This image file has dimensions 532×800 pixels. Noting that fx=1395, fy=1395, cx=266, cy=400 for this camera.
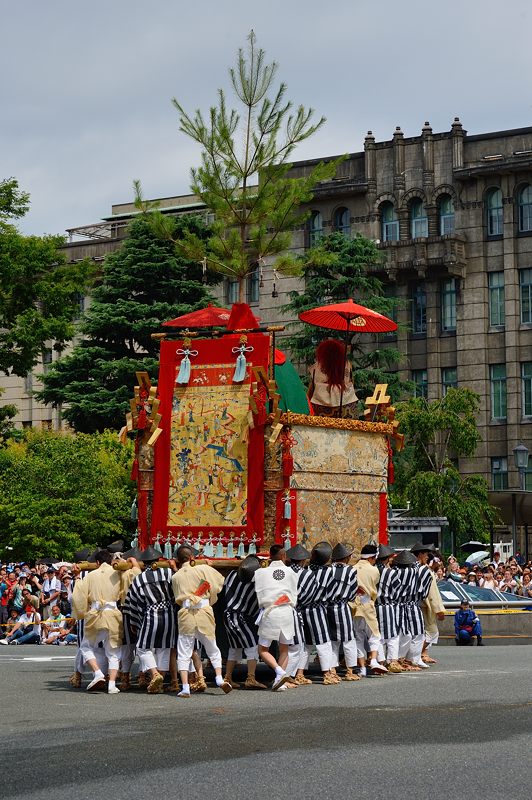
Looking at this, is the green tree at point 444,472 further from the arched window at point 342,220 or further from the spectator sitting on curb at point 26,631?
the spectator sitting on curb at point 26,631

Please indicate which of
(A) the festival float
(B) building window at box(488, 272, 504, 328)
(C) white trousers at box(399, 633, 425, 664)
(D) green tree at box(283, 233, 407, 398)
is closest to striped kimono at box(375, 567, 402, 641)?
(C) white trousers at box(399, 633, 425, 664)

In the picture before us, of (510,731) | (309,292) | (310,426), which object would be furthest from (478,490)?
(510,731)

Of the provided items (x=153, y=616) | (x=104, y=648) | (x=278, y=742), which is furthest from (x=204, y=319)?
(x=278, y=742)

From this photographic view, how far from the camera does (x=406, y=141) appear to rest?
52906mm

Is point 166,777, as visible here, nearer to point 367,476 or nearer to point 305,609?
point 305,609

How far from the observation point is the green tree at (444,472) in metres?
41.5

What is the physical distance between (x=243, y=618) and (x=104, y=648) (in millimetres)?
1695

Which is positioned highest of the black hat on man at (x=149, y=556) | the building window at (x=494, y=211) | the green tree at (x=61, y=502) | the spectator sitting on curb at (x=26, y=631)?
the building window at (x=494, y=211)

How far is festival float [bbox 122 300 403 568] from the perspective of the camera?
17797 mm

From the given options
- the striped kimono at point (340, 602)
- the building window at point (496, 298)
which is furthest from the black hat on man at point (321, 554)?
the building window at point (496, 298)

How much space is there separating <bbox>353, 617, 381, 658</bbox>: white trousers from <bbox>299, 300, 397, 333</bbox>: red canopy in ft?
13.9

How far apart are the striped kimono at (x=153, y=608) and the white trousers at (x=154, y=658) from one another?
0.17ft

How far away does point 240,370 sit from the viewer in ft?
60.0

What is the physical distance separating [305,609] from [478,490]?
2691 centimetres
